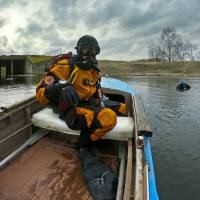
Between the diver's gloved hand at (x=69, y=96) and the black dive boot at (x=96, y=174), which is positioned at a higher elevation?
→ the diver's gloved hand at (x=69, y=96)

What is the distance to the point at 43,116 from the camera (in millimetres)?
5605

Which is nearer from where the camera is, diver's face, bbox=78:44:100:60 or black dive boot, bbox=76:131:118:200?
black dive boot, bbox=76:131:118:200

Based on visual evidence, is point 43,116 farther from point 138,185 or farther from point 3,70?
point 3,70

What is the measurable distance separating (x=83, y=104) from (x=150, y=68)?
60.0 metres

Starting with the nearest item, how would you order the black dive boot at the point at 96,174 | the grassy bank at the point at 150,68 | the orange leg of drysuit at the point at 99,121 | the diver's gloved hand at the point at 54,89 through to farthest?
the black dive boot at the point at 96,174 < the orange leg of drysuit at the point at 99,121 < the diver's gloved hand at the point at 54,89 < the grassy bank at the point at 150,68

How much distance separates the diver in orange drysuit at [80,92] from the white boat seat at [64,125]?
15cm

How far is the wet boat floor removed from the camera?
429 cm

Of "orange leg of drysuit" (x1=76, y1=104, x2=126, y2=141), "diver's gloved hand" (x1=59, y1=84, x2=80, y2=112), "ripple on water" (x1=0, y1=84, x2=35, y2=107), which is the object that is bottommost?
"ripple on water" (x1=0, y1=84, x2=35, y2=107)

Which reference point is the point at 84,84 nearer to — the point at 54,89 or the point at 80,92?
the point at 80,92

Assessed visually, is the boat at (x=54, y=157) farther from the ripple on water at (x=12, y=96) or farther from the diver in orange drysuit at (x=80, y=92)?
the ripple on water at (x=12, y=96)

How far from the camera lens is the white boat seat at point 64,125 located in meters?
4.95

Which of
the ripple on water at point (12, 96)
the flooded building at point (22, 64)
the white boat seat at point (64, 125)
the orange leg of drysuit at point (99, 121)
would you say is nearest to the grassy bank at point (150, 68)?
the flooded building at point (22, 64)

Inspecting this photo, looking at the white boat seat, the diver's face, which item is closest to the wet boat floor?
the white boat seat

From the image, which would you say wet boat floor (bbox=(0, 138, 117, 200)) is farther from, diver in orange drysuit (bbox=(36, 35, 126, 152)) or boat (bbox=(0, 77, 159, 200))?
diver in orange drysuit (bbox=(36, 35, 126, 152))
